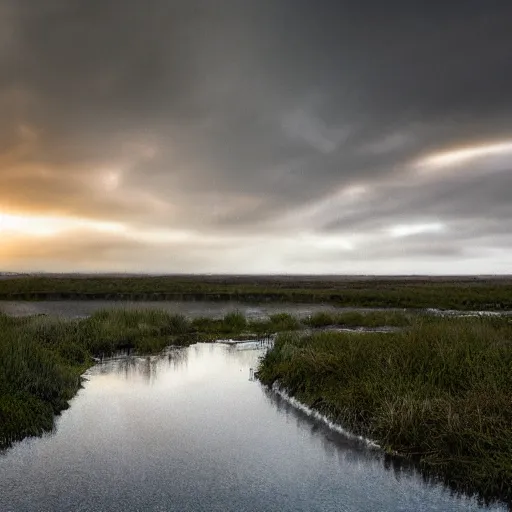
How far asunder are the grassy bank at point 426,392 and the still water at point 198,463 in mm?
581

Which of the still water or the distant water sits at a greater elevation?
the distant water

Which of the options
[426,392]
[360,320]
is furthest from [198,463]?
[360,320]

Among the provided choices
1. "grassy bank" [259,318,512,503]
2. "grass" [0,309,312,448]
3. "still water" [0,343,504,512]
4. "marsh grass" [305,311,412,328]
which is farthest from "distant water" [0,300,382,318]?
"still water" [0,343,504,512]

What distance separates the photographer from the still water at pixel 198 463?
716 centimetres

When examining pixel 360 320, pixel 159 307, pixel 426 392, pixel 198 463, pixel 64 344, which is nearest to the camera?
pixel 198 463

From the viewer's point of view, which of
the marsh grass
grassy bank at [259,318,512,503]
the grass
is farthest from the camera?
the marsh grass

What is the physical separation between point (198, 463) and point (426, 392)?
5093mm

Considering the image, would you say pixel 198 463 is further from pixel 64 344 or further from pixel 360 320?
pixel 360 320

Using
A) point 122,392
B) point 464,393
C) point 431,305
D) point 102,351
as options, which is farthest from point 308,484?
point 431,305

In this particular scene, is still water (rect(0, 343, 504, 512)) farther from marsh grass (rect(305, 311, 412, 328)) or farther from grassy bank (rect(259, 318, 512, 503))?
marsh grass (rect(305, 311, 412, 328))

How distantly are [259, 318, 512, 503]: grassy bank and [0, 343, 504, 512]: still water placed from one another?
1.90 feet

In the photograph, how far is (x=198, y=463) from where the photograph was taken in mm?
8531

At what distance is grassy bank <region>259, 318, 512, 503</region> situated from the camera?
A: 8.04 metres

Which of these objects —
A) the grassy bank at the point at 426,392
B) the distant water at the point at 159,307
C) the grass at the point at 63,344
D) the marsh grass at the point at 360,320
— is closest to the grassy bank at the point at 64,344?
Answer: the grass at the point at 63,344
